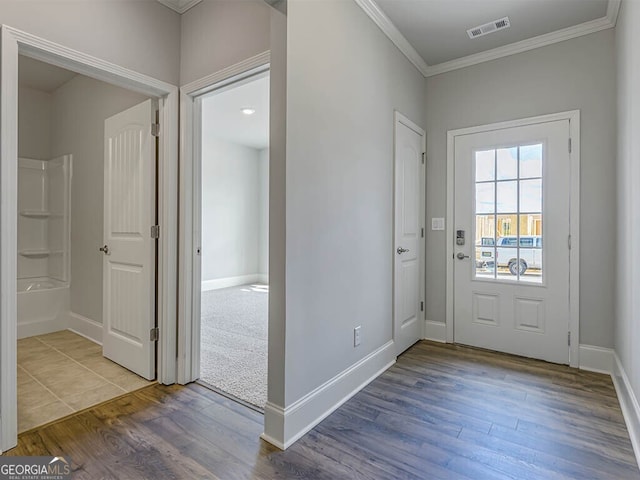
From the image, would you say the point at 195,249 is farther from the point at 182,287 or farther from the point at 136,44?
the point at 136,44

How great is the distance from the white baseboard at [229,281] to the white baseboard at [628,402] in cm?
570

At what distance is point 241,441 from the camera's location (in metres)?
1.83

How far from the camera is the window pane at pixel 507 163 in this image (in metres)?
3.11

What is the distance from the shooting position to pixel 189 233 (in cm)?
252

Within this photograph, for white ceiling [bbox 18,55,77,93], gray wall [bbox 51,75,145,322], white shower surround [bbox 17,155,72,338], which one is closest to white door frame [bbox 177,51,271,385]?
gray wall [bbox 51,75,145,322]

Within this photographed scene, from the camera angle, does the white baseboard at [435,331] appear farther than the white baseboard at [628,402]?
Yes

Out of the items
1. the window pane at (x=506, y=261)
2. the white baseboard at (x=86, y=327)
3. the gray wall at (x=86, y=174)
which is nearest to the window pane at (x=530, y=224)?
the window pane at (x=506, y=261)

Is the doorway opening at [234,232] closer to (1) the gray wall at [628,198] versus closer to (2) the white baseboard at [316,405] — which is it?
(2) the white baseboard at [316,405]

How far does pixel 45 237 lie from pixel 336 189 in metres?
3.92

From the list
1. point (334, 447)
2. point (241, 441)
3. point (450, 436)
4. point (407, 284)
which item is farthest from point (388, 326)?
point (241, 441)

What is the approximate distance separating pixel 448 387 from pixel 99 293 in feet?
10.8

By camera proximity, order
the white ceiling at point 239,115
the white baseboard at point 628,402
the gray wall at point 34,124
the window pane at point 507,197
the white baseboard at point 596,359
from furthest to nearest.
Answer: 1. the white ceiling at point 239,115
2. the gray wall at point 34,124
3. the window pane at point 507,197
4. the white baseboard at point 596,359
5. the white baseboard at point 628,402

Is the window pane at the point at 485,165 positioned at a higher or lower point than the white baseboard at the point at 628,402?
higher

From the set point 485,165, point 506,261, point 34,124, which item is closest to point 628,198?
point 506,261
